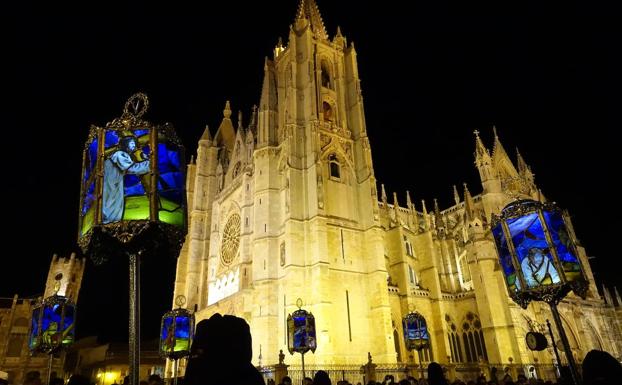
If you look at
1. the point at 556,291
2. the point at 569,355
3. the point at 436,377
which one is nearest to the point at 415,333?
the point at 556,291

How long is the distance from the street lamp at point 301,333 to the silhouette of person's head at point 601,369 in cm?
1308

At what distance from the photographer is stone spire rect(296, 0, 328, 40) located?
32312mm

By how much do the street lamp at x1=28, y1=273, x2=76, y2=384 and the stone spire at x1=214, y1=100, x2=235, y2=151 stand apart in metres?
23.4

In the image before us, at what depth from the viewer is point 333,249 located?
23.7 meters

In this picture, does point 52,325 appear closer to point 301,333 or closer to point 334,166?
point 301,333

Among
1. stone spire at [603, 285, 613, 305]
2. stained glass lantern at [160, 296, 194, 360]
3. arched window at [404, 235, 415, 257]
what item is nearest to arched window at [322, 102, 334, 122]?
arched window at [404, 235, 415, 257]

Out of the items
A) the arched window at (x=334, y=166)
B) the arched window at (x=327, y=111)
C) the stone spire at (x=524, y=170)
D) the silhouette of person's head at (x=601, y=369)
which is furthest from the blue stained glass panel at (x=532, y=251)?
the stone spire at (x=524, y=170)

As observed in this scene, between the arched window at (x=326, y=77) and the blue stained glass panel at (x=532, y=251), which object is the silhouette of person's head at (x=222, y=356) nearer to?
the blue stained glass panel at (x=532, y=251)

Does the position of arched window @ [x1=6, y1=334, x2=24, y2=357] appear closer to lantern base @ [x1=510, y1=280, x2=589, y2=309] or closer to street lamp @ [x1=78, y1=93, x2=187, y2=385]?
street lamp @ [x1=78, y1=93, x2=187, y2=385]

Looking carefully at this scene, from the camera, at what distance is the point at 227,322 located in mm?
2834

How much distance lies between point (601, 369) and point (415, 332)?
647 inches

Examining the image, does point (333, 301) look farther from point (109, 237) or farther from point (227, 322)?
point (227, 322)

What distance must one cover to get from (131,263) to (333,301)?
18.7 meters

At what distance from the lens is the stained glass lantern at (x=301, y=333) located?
16.5 meters
